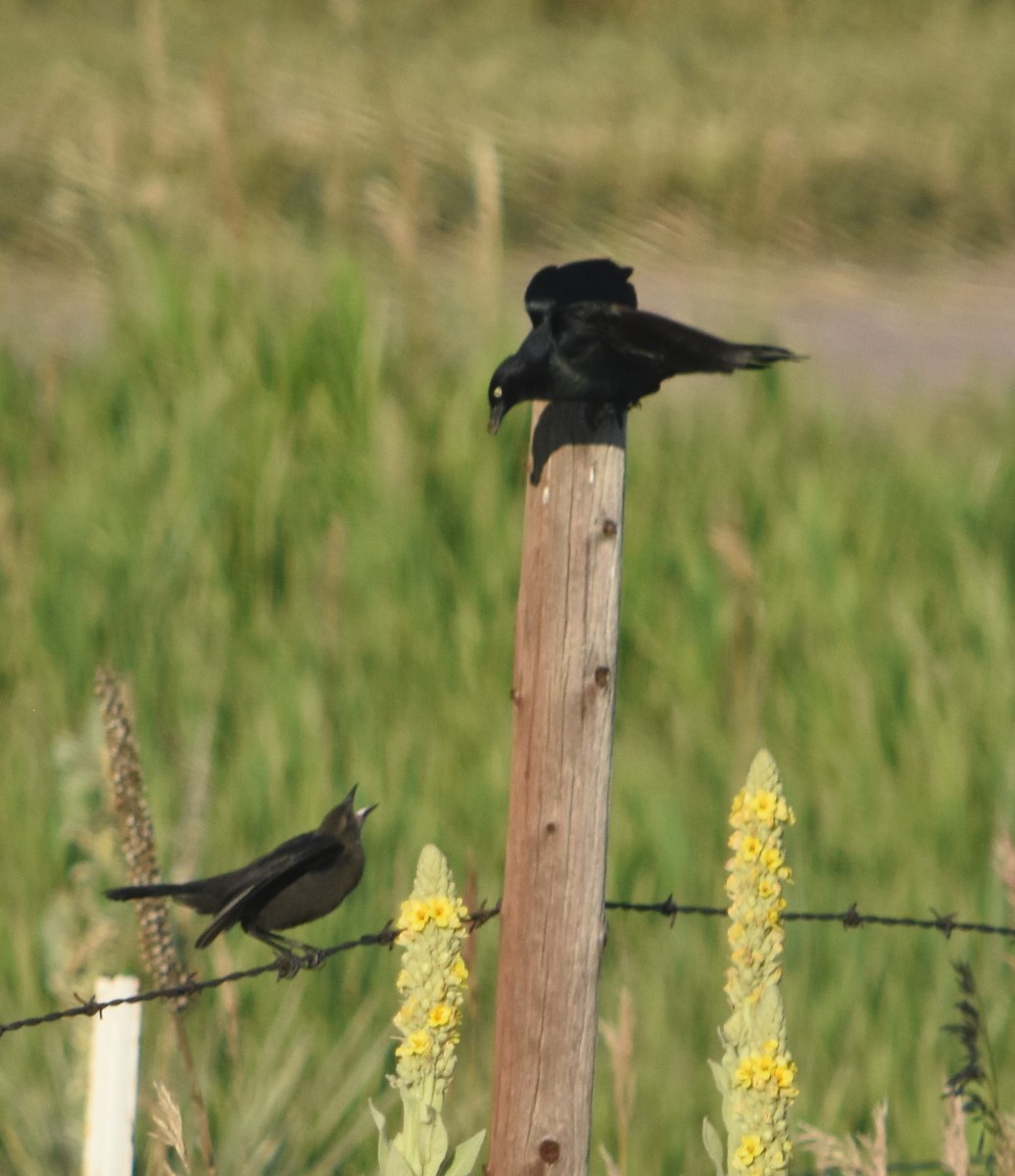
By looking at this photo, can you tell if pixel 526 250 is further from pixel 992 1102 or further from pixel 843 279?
pixel 992 1102

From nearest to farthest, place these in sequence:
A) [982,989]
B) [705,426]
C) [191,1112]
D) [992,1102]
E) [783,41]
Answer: [992,1102]
[191,1112]
[982,989]
[705,426]
[783,41]

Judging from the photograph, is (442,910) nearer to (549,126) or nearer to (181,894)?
(181,894)

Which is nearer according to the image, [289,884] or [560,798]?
[560,798]

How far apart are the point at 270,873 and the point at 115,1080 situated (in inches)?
9.8

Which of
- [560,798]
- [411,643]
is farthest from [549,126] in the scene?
[560,798]

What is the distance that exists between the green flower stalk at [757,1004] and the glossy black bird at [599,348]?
35 centimetres

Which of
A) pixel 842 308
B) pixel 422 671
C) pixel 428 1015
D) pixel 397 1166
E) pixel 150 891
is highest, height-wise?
pixel 842 308

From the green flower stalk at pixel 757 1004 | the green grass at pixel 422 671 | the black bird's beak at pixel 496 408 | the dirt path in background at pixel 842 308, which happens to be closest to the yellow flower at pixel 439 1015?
the green flower stalk at pixel 757 1004

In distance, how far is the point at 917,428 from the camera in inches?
214

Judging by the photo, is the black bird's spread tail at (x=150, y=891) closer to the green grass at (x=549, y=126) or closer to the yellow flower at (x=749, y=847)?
the yellow flower at (x=749, y=847)

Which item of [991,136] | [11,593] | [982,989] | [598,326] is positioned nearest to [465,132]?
[991,136]

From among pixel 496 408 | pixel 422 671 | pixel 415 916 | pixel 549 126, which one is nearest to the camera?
pixel 415 916

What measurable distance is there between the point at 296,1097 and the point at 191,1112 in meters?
0.15

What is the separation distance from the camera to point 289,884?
206 centimetres
